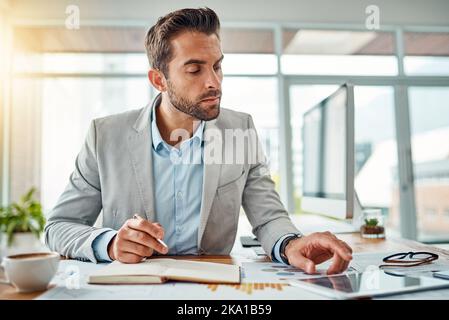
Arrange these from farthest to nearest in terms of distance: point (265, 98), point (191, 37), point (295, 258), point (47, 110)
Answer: point (47, 110) < point (265, 98) < point (191, 37) < point (295, 258)

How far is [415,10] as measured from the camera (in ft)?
3.56

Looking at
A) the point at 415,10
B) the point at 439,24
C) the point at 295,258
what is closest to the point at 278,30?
the point at 415,10

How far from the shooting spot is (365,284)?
0.49 m

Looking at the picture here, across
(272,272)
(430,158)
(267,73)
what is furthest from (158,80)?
(430,158)

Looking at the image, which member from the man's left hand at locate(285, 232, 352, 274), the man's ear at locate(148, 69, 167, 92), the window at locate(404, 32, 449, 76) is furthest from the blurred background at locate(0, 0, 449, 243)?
the man's left hand at locate(285, 232, 352, 274)

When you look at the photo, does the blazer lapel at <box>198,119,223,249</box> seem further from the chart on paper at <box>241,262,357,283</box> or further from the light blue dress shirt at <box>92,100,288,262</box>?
the chart on paper at <box>241,262,357,283</box>

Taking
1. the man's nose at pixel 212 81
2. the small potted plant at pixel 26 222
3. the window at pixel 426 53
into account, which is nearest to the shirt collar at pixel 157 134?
the man's nose at pixel 212 81

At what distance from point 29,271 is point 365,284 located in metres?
0.42

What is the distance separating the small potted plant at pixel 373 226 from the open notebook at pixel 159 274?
2.03 feet

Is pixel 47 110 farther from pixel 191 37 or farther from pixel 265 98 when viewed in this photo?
pixel 191 37

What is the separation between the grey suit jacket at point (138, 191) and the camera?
0.84 metres

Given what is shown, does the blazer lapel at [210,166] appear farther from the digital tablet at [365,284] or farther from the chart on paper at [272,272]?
the digital tablet at [365,284]
